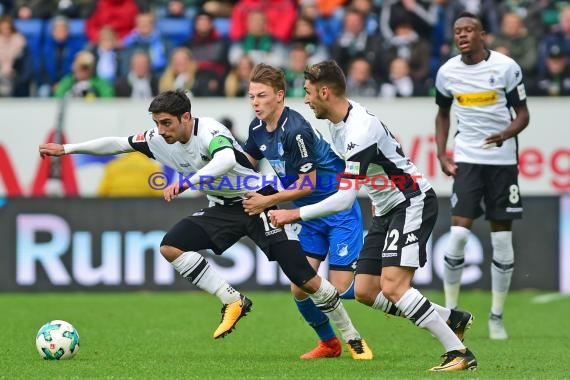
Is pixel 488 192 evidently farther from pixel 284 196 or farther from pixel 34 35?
pixel 34 35

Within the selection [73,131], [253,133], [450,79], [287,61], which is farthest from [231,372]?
[287,61]

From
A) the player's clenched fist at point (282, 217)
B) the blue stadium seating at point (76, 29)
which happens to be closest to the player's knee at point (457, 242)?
the player's clenched fist at point (282, 217)

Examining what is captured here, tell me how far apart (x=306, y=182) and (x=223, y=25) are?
11.0 m

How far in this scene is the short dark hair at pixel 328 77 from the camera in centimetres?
834

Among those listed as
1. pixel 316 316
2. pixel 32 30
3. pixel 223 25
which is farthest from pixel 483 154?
pixel 32 30

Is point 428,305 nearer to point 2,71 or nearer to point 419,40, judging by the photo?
point 419,40

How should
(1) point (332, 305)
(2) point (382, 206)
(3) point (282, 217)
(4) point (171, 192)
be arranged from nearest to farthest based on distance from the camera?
(3) point (282, 217) < (4) point (171, 192) < (2) point (382, 206) < (1) point (332, 305)

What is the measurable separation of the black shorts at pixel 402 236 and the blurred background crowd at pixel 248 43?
8.34 metres

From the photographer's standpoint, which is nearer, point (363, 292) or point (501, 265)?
point (363, 292)

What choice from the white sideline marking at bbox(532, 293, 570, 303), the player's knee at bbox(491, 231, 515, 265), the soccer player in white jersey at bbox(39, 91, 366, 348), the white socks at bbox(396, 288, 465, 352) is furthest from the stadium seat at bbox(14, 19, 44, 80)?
the white socks at bbox(396, 288, 465, 352)

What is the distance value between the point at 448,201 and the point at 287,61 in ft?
14.5

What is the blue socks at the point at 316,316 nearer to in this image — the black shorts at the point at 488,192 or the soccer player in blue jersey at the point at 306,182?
the soccer player in blue jersey at the point at 306,182

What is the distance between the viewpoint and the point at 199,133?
9.00 metres

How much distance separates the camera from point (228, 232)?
9.26 metres
